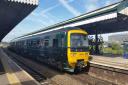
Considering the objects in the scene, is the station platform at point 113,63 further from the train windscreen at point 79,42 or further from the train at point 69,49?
the train windscreen at point 79,42

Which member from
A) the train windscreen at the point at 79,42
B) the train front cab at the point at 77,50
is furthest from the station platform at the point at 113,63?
the train windscreen at the point at 79,42

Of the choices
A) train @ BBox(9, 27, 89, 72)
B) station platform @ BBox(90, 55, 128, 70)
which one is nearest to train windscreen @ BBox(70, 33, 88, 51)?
train @ BBox(9, 27, 89, 72)

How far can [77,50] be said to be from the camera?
14750mm

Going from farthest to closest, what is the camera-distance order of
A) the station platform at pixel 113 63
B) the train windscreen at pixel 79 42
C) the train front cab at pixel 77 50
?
1. the train windscreen at pixel 79 42
2. the train front cab at pixel 77 50
3. the station platform at pixel 113 63

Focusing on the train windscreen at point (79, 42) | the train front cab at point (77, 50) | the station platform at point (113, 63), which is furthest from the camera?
the train windscreen at point (79, 42)

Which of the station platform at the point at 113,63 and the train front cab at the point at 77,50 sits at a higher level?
the train front cab at the point at 77,50

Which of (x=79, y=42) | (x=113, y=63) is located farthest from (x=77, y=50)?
(x=113, y=63)

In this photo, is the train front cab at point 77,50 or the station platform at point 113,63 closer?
the station platform at point 113,63

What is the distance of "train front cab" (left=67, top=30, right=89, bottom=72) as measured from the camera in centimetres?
1429

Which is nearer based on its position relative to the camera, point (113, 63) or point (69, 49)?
point (69, 49)

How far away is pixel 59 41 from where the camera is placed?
50.8ft

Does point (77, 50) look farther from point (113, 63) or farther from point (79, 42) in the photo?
point (113, 63)

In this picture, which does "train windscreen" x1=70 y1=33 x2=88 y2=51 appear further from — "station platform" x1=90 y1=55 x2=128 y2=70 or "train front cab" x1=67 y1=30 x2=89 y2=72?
"station platform" x1=90 y1=55 x2=128 y2=70

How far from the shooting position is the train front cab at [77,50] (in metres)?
14.3
